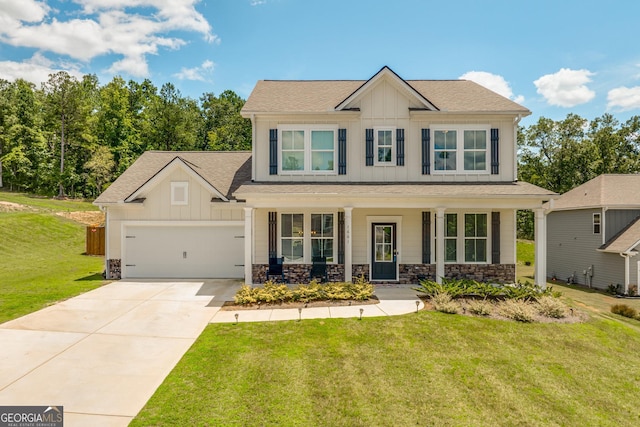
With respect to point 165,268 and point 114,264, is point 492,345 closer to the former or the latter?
point 165,268

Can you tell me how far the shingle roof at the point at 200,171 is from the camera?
13.7m

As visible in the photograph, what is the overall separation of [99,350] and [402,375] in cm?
586

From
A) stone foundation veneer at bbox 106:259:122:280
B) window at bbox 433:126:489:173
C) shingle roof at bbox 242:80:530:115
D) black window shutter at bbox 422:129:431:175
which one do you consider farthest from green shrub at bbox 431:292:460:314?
stone foundation veneer at bbox 106:259:122:280

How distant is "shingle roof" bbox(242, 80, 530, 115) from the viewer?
12633mm

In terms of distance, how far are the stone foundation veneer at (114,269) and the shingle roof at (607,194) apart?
21731 mm

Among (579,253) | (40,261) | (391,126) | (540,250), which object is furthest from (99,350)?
(579,253)

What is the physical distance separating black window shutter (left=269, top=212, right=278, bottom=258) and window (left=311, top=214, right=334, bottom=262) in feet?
4.40

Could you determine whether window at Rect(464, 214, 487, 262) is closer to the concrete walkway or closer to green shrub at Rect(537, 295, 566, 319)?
the concrete walkway

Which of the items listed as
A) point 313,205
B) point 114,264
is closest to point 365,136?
point 313,205

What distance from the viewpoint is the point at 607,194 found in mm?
18281

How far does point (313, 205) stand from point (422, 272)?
490 cm

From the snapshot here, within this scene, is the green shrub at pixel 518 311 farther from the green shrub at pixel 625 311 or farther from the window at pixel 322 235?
the window at pixel 322 235

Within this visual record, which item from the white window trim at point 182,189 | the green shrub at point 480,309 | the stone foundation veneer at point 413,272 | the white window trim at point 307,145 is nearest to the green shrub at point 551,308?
the green shrub at point 480,309

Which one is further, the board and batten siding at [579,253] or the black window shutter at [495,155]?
the board and batten siding at [579,253]
